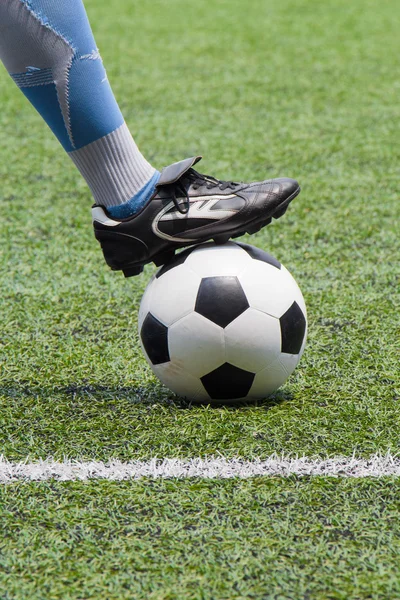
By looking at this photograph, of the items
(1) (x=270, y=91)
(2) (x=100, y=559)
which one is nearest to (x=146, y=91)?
(1) (x=270, y=91)

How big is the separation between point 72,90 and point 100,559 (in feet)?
4.49

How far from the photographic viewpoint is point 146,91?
23.7ft

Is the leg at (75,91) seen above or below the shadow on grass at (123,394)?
above

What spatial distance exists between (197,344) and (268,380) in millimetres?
253

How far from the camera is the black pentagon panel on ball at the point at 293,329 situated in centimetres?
254

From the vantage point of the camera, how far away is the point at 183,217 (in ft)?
8.53

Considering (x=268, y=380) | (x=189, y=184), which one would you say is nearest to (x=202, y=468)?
(x=268, y=380)

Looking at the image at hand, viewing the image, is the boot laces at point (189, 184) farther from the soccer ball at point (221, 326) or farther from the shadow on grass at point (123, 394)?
the shadow on grass at point (123, 394)

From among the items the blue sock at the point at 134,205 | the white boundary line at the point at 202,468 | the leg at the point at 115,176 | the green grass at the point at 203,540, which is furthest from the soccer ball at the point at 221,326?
the green grass at the point at 203,540

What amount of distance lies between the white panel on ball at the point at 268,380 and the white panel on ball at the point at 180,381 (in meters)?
0.15

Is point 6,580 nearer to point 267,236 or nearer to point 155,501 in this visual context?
point 155,501

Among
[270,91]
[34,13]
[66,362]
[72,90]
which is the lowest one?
[270,91]

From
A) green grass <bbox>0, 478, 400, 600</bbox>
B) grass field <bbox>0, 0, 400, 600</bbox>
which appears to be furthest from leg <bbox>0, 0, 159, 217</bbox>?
green grass <bbox>0, 478, 400, 600</bbox>

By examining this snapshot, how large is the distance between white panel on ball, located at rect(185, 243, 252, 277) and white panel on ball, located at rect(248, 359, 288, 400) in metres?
0.31
